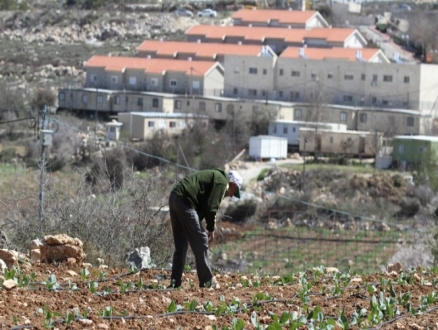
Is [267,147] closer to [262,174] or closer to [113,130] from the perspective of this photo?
[262,174]

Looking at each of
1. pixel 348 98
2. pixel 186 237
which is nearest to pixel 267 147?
pixel 348 98

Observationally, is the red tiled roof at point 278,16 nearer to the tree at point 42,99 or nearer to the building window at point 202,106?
the building window at point 202,106

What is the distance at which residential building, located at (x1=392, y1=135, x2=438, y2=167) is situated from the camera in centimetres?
5734

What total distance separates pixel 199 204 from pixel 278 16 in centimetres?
8114

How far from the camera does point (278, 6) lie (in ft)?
364

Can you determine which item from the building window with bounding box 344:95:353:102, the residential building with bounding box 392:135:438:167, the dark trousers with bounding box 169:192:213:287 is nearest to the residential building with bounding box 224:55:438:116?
the building window with bounding box 344:95:353:102

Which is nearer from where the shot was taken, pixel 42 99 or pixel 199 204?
pixel 199 204

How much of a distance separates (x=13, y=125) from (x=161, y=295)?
53.2 metres

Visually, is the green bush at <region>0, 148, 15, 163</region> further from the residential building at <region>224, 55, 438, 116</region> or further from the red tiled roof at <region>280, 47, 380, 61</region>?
the red tiled roof at <region>280, 47, 380, 61</region>

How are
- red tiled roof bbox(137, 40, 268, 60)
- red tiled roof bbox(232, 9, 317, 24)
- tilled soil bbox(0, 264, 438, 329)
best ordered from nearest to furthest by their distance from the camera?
tilled soil bbox(0, 264, 438, 329)
red tiled roof bbox(137, 40, 268, 60)
red tiled roof bbox(232, 9, 317, 24)

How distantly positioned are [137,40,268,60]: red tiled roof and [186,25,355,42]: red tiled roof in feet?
11.6

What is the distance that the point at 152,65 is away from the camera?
7731 cm

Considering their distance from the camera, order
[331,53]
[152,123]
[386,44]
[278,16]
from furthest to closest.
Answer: [278,16], [386,44], [331,53], [152,123]

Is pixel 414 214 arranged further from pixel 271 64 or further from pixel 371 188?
pixel 271 64
